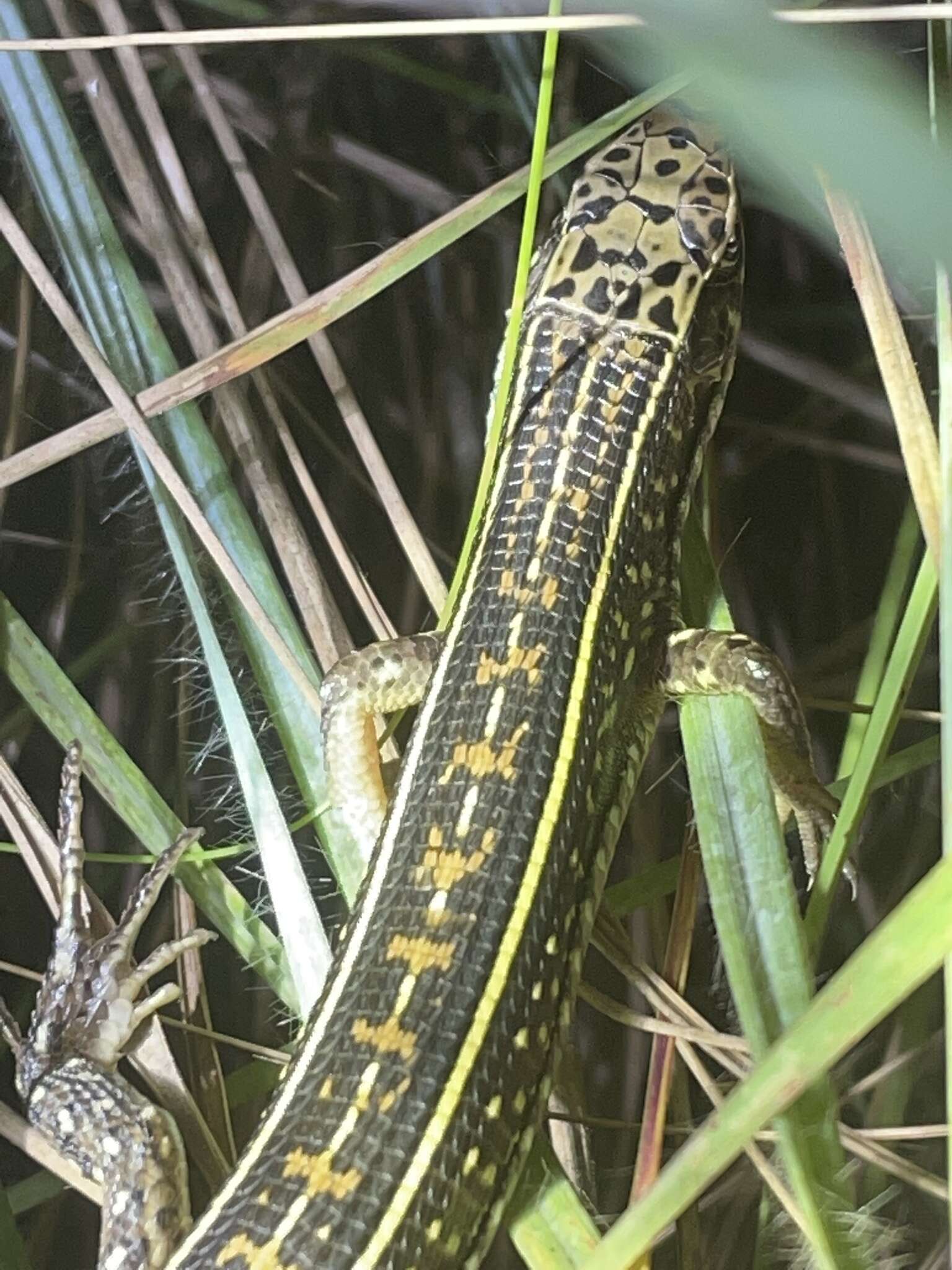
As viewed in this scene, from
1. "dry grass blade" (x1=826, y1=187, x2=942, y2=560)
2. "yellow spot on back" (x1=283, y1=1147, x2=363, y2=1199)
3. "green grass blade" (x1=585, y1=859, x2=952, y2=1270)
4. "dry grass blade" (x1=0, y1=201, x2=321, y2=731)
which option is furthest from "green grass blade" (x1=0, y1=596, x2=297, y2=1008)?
"dry grass blade" (x1=826, y1=187, x2=942, y2=560)

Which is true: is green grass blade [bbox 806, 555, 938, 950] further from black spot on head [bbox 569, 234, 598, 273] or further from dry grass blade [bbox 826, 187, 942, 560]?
black spot on head [bbox 569, 234, 598, 273]

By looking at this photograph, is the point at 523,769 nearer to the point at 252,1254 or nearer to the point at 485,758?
the point at 485,758

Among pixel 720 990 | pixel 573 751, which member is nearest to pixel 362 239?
pixel 573 751

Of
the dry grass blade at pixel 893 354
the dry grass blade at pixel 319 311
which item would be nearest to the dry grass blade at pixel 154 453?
the dry grass blade at pixel 319 311

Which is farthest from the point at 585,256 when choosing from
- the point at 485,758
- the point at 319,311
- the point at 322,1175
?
the point at 322,1175

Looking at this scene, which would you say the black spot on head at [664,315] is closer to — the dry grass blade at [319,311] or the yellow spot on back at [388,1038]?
the dry grass blade at [319,311]

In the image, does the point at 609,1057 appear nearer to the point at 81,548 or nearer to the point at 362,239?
the point at 81,548

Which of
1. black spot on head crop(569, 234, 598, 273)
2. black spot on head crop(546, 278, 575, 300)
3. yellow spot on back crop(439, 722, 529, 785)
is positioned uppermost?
black spot on head crop(569, 234, 598, 273)
